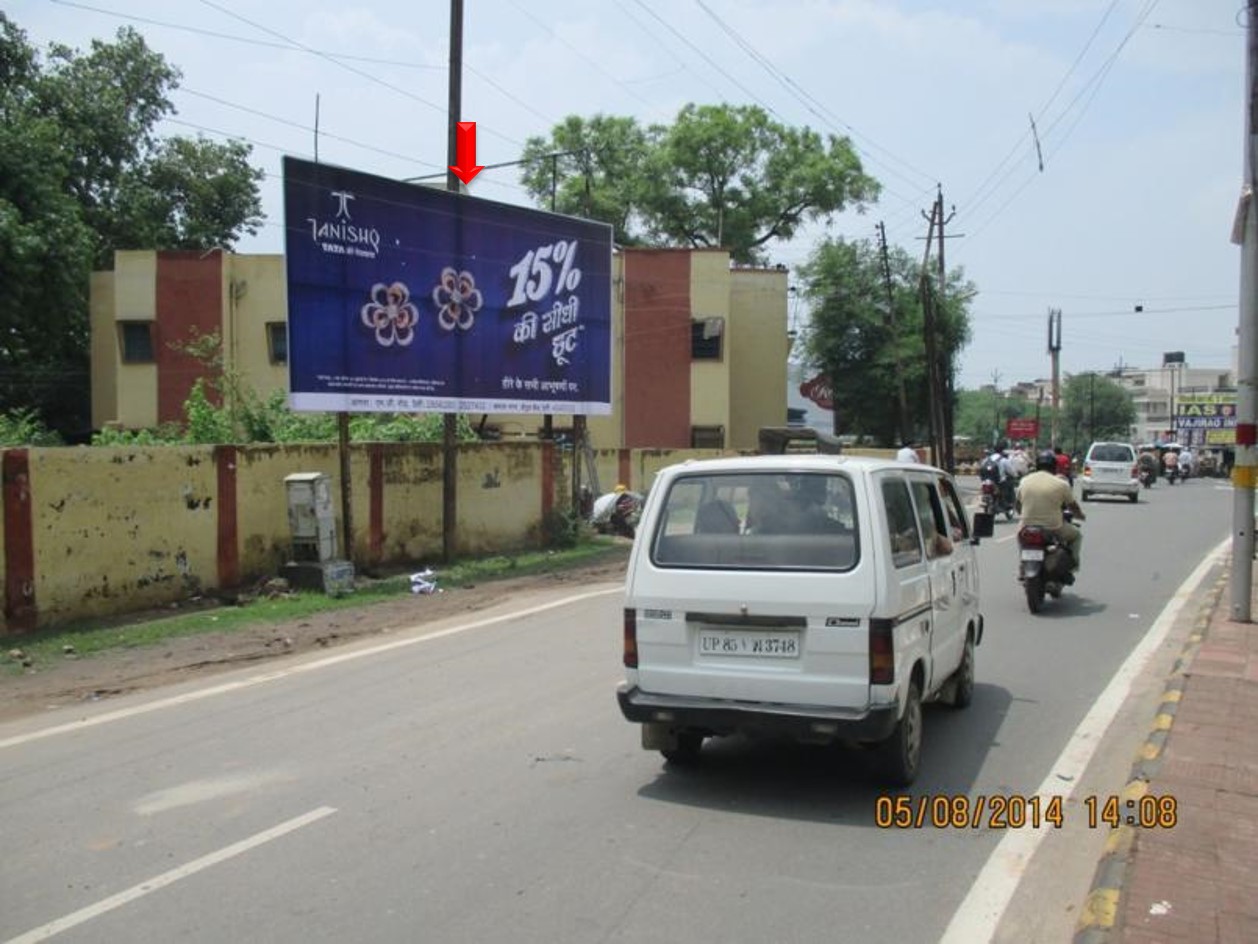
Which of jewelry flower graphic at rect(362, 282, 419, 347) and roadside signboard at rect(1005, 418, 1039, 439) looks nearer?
jewelry flower graphic at rect(362, 282, 419, 347)

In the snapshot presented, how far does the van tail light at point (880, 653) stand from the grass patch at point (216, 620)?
26.3 ft

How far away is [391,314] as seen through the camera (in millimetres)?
15578

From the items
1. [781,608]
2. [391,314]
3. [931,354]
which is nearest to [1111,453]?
[931,354]

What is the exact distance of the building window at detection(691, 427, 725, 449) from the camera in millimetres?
34000

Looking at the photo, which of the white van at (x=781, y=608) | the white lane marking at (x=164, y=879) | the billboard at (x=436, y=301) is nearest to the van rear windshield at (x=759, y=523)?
the white van at (x=781, y=608)

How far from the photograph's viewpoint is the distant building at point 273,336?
33.2 meters

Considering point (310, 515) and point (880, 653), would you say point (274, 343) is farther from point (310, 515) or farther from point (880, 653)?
point (880, 653)

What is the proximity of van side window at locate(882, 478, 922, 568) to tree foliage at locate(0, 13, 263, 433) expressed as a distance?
1063 inches

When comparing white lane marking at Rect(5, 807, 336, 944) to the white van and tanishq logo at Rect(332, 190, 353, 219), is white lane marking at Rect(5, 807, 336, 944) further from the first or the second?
tanishq logo at Rect(332, 190, 353, 219)

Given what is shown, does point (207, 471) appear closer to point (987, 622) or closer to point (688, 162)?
point (987, 622)

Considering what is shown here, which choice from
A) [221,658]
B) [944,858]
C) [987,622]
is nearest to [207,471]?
[221,658]

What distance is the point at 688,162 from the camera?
50.8 meters

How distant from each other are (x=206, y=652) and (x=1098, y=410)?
11128 cm
